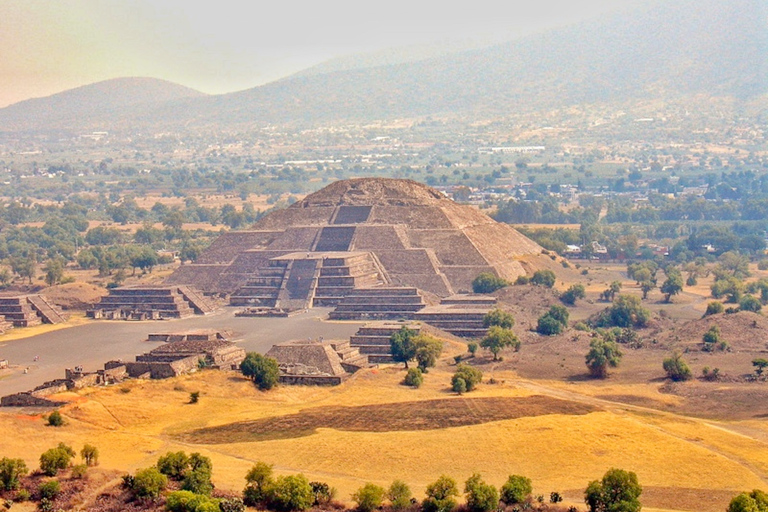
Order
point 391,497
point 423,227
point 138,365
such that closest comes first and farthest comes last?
point 391,497 → point 138,365 → point 423,227

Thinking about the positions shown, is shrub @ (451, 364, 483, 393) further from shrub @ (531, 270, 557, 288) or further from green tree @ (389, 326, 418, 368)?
shrub @ (531, 270, 557, 288)

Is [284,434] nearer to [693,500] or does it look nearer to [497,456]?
[497,456]

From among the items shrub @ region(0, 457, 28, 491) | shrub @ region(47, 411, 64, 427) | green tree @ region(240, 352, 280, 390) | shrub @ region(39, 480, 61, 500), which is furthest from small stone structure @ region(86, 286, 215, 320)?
shrub @ region(39, 480, 61, 500)

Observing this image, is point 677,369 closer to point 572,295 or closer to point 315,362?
point 315,362

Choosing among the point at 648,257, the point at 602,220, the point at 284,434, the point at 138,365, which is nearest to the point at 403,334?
→ the point at 138,365

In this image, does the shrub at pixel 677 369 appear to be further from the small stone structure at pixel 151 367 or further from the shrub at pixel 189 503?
the shrub at pixel 189 503

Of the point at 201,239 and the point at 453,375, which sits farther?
the point at 201,239
